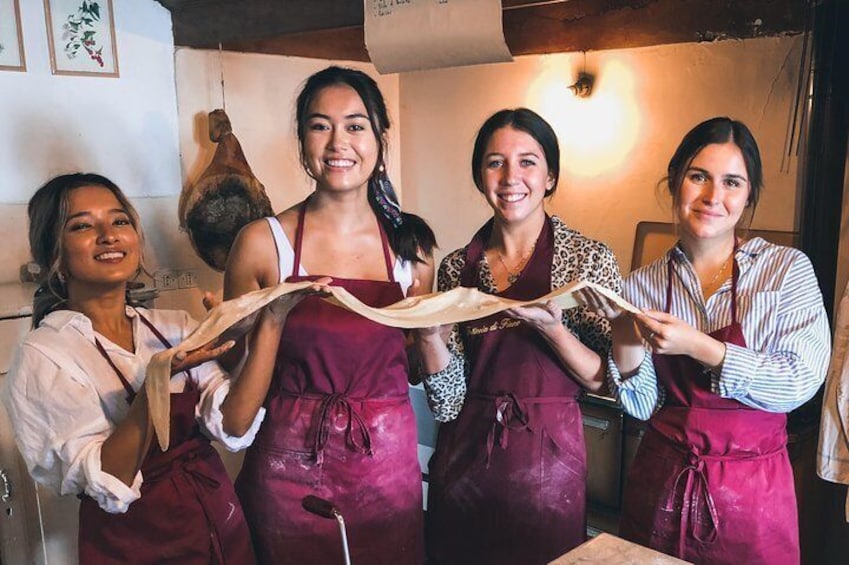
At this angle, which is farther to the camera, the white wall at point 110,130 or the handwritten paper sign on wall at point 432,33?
the white wall at point 110,130

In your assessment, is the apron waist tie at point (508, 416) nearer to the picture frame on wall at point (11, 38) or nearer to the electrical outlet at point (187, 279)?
the electrical outlet at point (187, 279)

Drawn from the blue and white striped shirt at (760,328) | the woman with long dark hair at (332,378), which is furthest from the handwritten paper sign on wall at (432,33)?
the blue and white striped shirt at (760,328)

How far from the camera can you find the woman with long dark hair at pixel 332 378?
1.68 m

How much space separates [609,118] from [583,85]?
18cm

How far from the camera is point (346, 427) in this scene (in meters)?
1.67

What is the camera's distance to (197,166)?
3102 millimetres

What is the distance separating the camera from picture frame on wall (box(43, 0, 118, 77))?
A: 2.65 meters

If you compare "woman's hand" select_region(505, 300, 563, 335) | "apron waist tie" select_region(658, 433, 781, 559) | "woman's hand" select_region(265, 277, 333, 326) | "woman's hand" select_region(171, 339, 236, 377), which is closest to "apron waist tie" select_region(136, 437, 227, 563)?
"woman's hand" select_region(171, 339, 236, 377)

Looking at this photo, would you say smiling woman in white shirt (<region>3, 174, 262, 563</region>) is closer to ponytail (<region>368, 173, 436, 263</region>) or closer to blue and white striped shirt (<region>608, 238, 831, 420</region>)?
ponytail (<region>368, 173, 436, 263</region>)

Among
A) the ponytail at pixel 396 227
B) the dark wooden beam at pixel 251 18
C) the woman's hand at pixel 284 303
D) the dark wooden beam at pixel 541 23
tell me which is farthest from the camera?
the dark wooden beam at pixel 541 23

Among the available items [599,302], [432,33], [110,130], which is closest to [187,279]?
[110,130]

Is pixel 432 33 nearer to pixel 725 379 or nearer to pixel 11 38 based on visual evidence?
pixel 725 379

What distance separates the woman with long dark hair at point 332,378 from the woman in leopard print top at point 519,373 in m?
0.14

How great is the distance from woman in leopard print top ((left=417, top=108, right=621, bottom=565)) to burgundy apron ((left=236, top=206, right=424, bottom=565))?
130 millimetres
